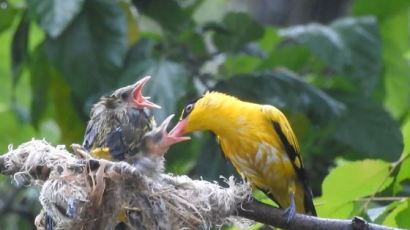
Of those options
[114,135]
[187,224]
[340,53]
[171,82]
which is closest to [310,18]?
[340,53]

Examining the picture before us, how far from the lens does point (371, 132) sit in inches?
249

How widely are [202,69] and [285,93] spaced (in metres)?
0.67

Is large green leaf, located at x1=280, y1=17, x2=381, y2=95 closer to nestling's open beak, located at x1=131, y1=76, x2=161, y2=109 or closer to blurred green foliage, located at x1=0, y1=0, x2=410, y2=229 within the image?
blurred green foliage, located at x1=0, y1=0, x2=410, y2=229

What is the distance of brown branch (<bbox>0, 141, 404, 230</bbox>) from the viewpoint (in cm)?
373

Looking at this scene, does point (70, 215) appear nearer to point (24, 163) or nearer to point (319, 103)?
point (24, 163)

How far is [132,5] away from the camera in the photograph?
637cm

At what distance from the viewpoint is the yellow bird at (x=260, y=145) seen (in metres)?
4.87

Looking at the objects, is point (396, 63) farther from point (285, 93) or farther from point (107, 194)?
point (107, 194)

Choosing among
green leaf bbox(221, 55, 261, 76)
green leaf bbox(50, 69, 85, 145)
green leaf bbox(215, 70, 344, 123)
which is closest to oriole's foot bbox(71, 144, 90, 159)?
green leaf bbox(215, 70, 344, 123)

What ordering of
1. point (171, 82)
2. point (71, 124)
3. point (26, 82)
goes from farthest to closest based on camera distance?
point (26, 82) → point (71, 124) → point (171, 82)

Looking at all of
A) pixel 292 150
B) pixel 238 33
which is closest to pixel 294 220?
pixel 292 150

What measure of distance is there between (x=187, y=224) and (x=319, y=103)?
90.2 inches

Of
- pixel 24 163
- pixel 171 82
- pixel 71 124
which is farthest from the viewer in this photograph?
pixel 71 124

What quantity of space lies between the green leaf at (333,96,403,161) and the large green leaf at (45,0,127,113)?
1188 mm
